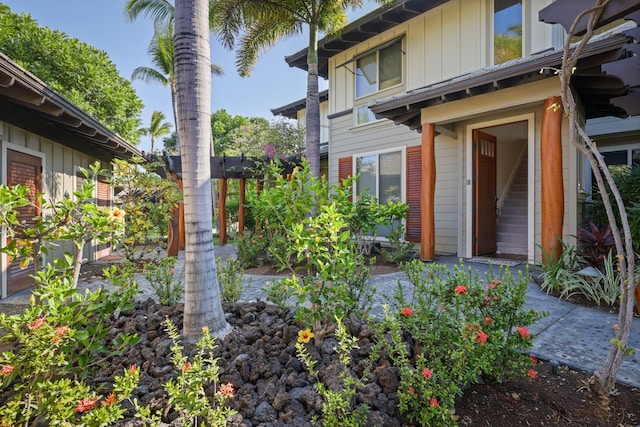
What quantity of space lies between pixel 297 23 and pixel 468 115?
14.8ft

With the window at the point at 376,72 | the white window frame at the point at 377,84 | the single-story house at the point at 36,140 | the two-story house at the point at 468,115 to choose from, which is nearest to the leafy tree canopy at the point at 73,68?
the single-story house at the point at 36,140

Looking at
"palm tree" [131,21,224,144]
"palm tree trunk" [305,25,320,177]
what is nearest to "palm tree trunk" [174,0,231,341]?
"palm tree trunk" [305,25,320,177]

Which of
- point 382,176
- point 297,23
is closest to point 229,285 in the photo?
point 382,176

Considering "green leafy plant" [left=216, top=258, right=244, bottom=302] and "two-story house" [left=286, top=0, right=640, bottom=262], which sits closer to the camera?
"green leafy plant" [left=216, top=258, right=244, bottom=302]

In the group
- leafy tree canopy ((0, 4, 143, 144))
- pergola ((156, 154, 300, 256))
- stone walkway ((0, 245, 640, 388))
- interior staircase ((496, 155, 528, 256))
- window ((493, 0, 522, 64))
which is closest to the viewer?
stone walkway ((0, 245, 640, 388))

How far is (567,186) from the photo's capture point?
502cm

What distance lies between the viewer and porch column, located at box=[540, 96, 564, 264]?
440cm

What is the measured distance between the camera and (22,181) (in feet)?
15.7

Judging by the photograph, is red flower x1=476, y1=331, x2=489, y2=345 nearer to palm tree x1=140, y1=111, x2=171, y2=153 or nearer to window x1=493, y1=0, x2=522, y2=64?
window x1=493, y1=0, x2=522, y2=64

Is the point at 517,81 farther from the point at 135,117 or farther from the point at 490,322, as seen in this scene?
the point at 135,117

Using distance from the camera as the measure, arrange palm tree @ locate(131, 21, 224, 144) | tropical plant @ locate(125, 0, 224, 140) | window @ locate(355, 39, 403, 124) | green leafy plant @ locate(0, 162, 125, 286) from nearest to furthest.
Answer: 1. green leafy plant @ locate(0, 162, 125, 286)
2. window @ locate(355, 39, 403, 124)
3. tropical plant @ locate(125, 0, 224, 140)
4. palm tree @ locate(131, 21, 224, 144)

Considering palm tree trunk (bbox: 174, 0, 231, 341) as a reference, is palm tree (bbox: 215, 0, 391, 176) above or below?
above

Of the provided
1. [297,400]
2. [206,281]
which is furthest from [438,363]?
[206,281]

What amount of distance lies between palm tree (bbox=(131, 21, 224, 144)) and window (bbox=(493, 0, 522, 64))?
12.8 meters
